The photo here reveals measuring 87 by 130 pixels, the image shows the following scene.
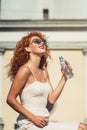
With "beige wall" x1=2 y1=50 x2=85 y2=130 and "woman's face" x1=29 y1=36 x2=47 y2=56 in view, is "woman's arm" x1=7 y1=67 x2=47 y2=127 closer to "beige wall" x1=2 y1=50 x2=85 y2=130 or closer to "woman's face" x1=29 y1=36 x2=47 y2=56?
"woman's face" x1=29 y1=36 x2=47 y2=56

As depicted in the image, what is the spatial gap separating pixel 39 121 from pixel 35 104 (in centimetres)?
11

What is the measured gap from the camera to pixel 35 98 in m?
2.81

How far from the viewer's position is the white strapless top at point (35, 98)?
279 centimetres

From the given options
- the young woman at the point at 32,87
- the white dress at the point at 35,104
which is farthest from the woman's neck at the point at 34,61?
the white dress at the point at 35,104

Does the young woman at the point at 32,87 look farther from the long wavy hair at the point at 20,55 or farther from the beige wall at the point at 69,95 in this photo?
the beige wall at the point at 69,95

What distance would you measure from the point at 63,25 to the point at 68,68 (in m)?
12.2

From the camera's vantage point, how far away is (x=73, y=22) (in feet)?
49.3

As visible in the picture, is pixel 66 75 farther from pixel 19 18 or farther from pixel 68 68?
pixel 19 18

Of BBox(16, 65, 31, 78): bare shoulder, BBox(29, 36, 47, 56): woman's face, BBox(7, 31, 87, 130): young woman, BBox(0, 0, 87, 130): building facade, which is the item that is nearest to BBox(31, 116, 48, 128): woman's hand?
BBox(7, 31, 87, 130): young woman

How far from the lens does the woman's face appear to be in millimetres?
2883

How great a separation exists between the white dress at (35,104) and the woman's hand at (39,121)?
0.02 metres

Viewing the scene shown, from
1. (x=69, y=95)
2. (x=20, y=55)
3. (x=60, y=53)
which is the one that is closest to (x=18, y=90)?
(x=20, y=55)

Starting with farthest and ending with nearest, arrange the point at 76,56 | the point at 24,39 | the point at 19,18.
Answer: the point at 19,18
the point at 76,56
the point at 24,39
